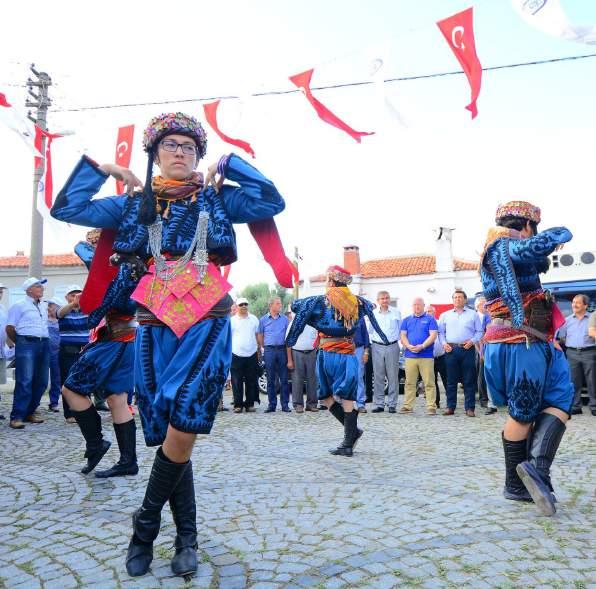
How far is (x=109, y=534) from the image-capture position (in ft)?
10.3

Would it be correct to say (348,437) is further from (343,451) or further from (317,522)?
(317,522)

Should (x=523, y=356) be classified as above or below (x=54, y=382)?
above

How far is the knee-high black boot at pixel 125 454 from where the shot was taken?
14.9 ft

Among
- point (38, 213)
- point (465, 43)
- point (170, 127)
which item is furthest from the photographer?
point (38, 213)

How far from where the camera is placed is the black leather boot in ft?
18.2

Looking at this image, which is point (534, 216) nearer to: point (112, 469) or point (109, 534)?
point (109, 534)

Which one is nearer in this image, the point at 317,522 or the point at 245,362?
the point at 317,522

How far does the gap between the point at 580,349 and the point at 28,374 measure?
8372mm

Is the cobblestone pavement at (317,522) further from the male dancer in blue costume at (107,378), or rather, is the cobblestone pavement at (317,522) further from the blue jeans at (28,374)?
the blue jeans at (28,374)

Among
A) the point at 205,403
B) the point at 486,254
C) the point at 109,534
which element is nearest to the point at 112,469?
the point at 109,534

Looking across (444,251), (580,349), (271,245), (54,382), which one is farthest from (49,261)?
(271,245)

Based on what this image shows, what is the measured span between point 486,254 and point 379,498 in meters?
1.78

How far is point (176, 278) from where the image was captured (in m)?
2.67

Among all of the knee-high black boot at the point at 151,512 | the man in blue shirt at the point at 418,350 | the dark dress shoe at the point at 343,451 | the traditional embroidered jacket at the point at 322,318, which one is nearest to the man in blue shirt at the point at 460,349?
the man in blue shirt at the point at 418,350
